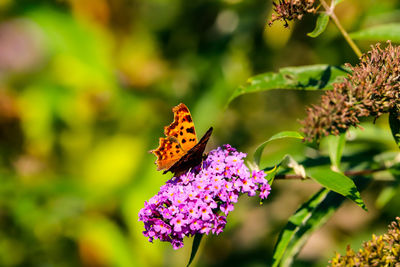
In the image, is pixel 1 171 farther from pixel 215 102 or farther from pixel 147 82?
pixel 215 102

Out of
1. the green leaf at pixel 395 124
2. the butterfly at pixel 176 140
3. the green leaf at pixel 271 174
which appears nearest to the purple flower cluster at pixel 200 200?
the green leaf at pixel 271 174

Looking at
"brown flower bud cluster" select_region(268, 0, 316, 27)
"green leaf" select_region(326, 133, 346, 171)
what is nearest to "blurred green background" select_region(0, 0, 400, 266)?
"green leaf" select_region(326, 133, 346, 171)

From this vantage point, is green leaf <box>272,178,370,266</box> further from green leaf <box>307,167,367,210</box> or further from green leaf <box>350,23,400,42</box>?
green leaf <box>350,23,400,42</box>

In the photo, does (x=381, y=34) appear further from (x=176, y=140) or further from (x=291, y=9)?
(x=176, y=140)

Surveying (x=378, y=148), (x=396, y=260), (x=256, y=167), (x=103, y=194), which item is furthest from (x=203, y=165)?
(x=103, y=194)

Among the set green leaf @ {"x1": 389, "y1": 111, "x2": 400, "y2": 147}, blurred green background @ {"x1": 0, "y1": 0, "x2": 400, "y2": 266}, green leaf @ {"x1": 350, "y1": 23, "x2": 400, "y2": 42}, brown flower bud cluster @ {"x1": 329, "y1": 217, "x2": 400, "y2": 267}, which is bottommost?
brown flower bud cluster @ {"x1": 329, "y1": 217, "x2": 400, "y2": 267}

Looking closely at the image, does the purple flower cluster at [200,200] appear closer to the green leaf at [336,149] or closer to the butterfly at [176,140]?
the butterfly at [176,140]
